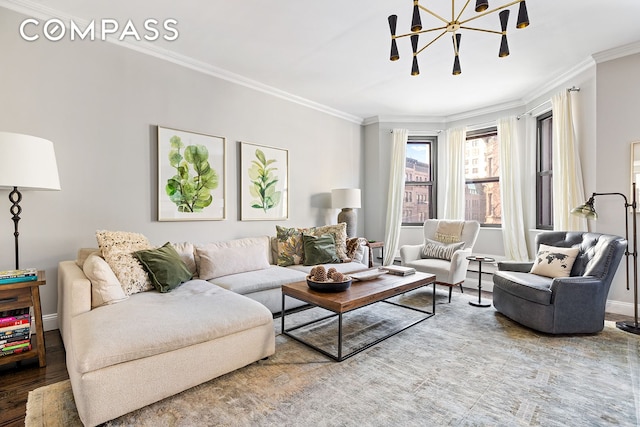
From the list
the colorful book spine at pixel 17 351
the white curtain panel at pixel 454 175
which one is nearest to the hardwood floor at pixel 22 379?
the colorful book spine at pixel 17 351

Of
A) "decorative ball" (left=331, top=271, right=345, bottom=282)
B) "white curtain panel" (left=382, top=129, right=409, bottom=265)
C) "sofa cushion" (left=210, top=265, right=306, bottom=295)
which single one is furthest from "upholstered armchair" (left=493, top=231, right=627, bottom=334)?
"white curtain panel" (left=382, top=129, right=409, bottom=265)

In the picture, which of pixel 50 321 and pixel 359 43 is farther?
pixel 359 43

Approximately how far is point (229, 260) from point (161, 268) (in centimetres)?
75

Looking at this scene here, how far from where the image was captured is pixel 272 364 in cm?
218

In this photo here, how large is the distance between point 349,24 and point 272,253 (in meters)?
2.60

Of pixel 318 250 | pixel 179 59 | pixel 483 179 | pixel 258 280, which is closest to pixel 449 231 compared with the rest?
pixel 483 179

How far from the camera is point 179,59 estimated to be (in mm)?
3291

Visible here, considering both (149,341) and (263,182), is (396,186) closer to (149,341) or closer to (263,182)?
(263,182)

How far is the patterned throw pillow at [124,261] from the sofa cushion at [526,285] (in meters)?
3.24

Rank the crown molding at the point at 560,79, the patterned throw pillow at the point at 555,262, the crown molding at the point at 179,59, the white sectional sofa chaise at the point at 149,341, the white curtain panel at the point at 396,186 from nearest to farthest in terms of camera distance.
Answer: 1. the white sectional sofa chaise at the point at 149,341
2. the crown molding at the point at 179,59
3. the patterned throw pillow at the point at 555,262
4. the crown molding at the point at 560,79
5. the white curtain panel at the point at 396,186

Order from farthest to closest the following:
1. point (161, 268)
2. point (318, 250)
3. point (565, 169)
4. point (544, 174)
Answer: point (544, 174)
point (318, 250)
point (565, 169)
point (161, 268)

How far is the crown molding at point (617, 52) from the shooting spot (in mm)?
3115

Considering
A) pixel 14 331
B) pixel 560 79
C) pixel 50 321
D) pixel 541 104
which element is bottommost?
pixel 50 321

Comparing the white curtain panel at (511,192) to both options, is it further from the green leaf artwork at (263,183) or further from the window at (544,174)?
the green leaf artwork at (263,183)
